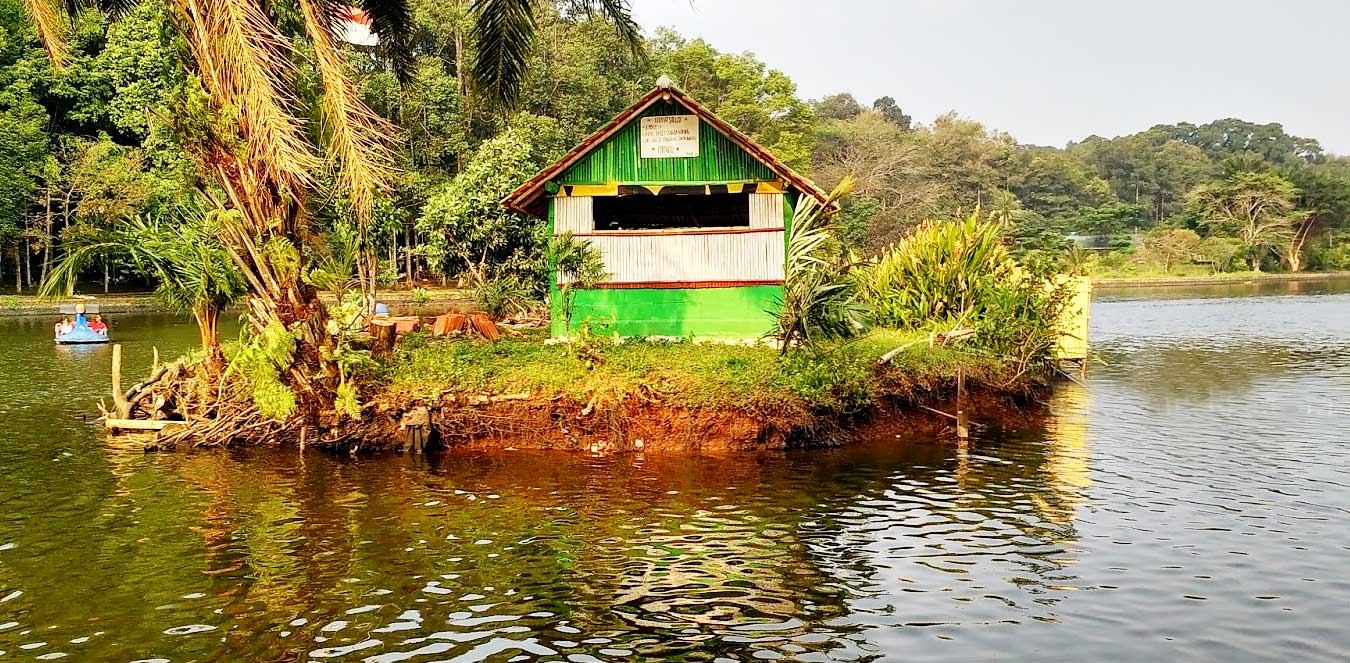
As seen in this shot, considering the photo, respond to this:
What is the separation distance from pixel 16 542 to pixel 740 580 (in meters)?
7.50

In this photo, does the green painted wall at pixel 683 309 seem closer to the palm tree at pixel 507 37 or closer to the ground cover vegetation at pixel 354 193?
the ground cover vegetation at pixel 354 193

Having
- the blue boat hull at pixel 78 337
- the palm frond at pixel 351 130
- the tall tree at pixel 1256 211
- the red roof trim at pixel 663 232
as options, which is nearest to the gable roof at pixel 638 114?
the red roof trim at pixel 663 232

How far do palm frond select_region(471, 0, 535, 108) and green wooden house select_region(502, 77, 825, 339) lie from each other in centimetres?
354

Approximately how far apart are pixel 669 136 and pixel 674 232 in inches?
74.2

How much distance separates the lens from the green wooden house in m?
19.5

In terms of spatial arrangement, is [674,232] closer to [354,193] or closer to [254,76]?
[354,193]

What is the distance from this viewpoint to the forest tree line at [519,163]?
25750mm

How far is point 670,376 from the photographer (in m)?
14.9

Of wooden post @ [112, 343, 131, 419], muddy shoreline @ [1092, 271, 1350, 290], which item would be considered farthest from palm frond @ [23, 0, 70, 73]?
muddy shoreline @ [1092, 271, 1350, 290]

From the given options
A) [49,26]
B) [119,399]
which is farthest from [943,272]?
[49,26]

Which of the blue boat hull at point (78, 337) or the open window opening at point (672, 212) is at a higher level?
the open window opening at point (672, 212)

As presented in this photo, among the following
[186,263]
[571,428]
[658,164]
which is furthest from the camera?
[658,164]

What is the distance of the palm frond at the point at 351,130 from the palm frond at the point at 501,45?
109 inches

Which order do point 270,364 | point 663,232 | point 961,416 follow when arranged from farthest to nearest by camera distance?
point 663,232
point 961,416
point 270,364
